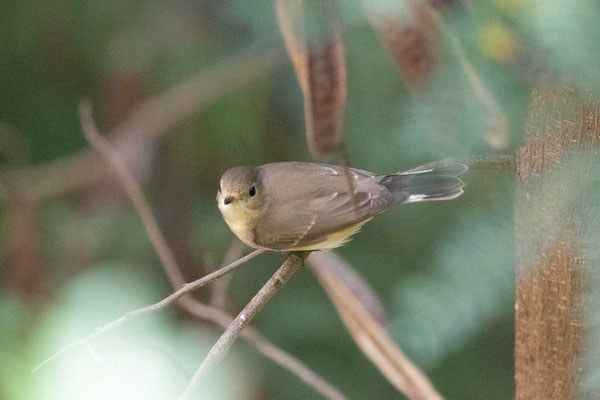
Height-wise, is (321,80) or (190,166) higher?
(321,80)

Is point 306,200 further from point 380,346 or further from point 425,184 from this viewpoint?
point 380,346

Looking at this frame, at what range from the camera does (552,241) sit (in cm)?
95

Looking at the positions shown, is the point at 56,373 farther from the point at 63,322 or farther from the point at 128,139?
the point at 128,139

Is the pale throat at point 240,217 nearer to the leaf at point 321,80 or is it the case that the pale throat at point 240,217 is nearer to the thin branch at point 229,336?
the thin branch at point 229,336

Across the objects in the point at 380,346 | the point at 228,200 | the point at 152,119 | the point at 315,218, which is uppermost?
the point at 152,119

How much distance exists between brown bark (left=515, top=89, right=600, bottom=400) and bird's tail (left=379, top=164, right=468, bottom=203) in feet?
0.76

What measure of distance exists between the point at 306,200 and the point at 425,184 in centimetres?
36

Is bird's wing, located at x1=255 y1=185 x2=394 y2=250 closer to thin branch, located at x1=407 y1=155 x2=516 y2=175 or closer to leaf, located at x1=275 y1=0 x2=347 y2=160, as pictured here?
leaf, located at x1=275 y1=0 x2=347 y2=160

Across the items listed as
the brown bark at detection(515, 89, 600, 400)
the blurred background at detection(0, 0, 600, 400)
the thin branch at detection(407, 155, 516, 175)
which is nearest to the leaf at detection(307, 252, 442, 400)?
the blurred background at detection(0, 0, 600, 400)

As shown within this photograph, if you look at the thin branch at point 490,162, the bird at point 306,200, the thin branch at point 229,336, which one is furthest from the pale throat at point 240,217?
the thin branch at point 490,162

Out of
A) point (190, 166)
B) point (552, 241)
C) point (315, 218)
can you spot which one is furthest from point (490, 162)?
point (190, 166)

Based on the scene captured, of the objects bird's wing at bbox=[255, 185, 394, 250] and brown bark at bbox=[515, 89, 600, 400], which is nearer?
brown bark at bbox=[515, 89, 600, 400]

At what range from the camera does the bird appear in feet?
5.28

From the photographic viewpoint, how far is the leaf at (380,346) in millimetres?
1350
